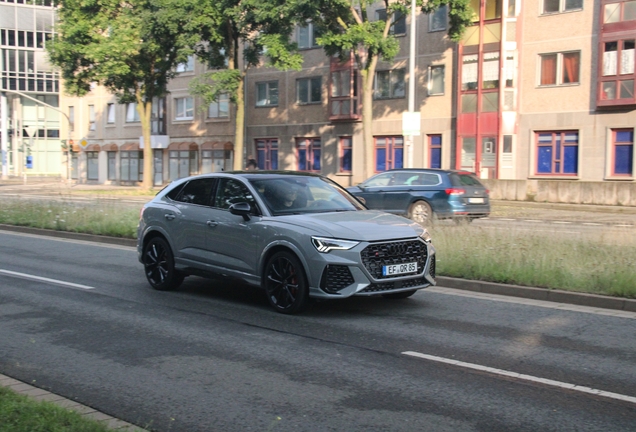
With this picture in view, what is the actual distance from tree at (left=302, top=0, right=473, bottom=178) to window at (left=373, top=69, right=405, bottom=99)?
555 cm

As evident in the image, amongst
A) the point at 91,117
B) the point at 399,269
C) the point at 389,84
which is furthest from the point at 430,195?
the point at 91,117

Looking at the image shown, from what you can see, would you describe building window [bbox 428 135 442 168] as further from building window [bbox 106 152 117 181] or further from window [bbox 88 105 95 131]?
window [bbox 88 105 95 131]

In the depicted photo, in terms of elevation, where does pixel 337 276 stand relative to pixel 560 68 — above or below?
below

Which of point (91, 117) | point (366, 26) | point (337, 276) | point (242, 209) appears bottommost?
point (337, 276)

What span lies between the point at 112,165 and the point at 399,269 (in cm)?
5594

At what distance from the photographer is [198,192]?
10.4m

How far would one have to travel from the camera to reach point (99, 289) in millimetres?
10719

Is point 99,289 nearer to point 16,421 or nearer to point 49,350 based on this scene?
point 49,350

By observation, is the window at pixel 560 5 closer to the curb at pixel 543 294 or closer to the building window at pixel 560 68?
the building window at pixel 560 68

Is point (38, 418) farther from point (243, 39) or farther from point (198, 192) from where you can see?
point (243, 39)

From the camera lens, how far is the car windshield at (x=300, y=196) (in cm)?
927

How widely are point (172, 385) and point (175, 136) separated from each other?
50668 millimetres

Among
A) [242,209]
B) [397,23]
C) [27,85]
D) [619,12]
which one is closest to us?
[242,209]

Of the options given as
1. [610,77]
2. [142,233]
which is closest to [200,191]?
[142,233]
